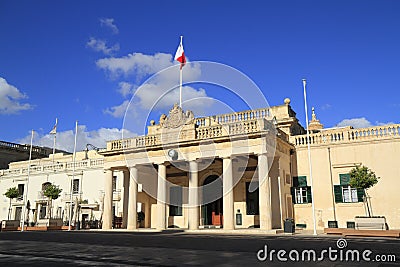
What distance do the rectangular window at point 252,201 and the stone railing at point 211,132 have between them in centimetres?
597

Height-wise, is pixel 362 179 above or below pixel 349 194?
above

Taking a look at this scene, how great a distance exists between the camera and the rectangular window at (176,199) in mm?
29734

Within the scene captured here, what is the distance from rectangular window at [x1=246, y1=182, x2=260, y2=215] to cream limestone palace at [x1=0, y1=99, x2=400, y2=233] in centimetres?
7

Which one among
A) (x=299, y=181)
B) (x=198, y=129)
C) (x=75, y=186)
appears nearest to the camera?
(x=198, y=129)

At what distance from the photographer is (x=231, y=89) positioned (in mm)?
21328

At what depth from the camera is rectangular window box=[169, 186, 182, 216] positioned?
29734 mm

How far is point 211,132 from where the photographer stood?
23531 millimetres

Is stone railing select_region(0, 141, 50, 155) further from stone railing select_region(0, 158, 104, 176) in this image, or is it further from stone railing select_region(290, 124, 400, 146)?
stone railing select_region(290, 124, 400, 146)

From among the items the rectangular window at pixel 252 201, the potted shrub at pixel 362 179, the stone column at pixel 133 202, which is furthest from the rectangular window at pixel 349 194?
the stone column at pixel 133 202

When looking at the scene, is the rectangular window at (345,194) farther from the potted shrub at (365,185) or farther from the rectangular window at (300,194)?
the rectangular window at (300,194)

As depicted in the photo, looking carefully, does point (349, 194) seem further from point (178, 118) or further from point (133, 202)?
point (133, 202)

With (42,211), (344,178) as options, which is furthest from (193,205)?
(42,211)

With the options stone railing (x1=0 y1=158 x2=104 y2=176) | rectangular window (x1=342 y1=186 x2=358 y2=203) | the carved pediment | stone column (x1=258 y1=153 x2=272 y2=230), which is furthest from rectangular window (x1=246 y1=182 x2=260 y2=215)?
stone railing (x1=0 y1=158 x2=104 y2=176)

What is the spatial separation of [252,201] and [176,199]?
6.73 metres
